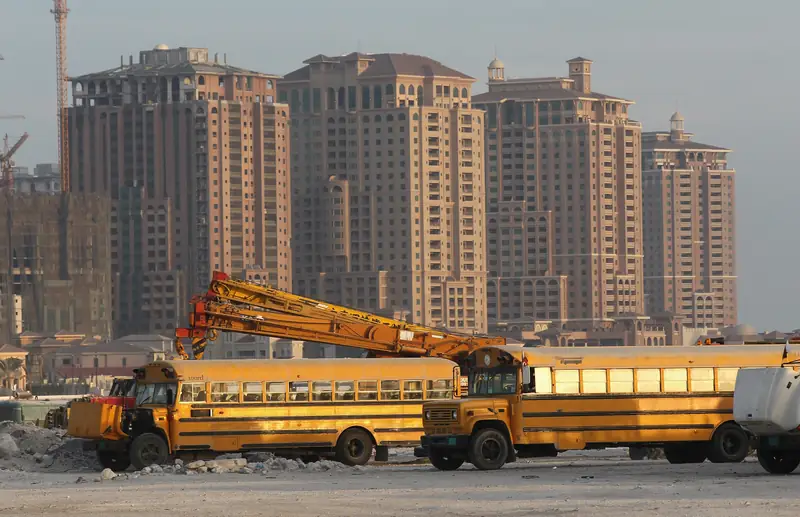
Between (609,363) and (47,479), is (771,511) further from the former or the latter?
(47,479)

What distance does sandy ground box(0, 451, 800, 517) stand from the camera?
31031mm

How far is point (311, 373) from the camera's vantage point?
4494 centimetres

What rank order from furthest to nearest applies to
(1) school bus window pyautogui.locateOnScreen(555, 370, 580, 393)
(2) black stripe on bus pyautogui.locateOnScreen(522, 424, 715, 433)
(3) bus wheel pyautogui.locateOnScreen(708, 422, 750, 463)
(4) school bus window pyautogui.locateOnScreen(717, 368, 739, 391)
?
(4) school bus window pyautogui.locateOnScreen(717, 368, 739, 391) < (3) bus wheel pyautogui.locateOnScreen(708, 422, 750, 463) < (1) school bus window pyautogui.locateOnScreen(555, 370, 580, 393) < (2) black stripe on bus pyautogui.locateOnScreen(522, 424, 715, 433)

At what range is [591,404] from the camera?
42531 millimetres

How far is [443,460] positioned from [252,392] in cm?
525

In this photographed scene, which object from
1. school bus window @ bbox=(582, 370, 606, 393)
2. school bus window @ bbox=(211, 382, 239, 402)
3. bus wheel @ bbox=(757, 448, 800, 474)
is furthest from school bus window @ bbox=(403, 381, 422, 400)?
bus wheel @ bbox=(757, 448, 800, 474)

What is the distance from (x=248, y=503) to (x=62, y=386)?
165228mm

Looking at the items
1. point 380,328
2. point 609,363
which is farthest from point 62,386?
point 609,363

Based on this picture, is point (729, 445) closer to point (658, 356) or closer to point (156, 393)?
point (658, 356)

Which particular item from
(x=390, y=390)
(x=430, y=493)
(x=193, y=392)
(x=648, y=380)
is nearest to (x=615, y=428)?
(x=648, y=380)

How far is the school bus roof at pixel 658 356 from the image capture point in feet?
140

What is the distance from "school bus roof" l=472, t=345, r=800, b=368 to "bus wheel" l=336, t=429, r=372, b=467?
411 centimetres

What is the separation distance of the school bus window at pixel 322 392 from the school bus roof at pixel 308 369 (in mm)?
155

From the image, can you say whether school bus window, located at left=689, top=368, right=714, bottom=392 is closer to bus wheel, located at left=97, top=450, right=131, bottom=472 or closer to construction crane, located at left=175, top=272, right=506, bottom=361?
construction crane, located at left=175, top=272, right=506, bottom=361
